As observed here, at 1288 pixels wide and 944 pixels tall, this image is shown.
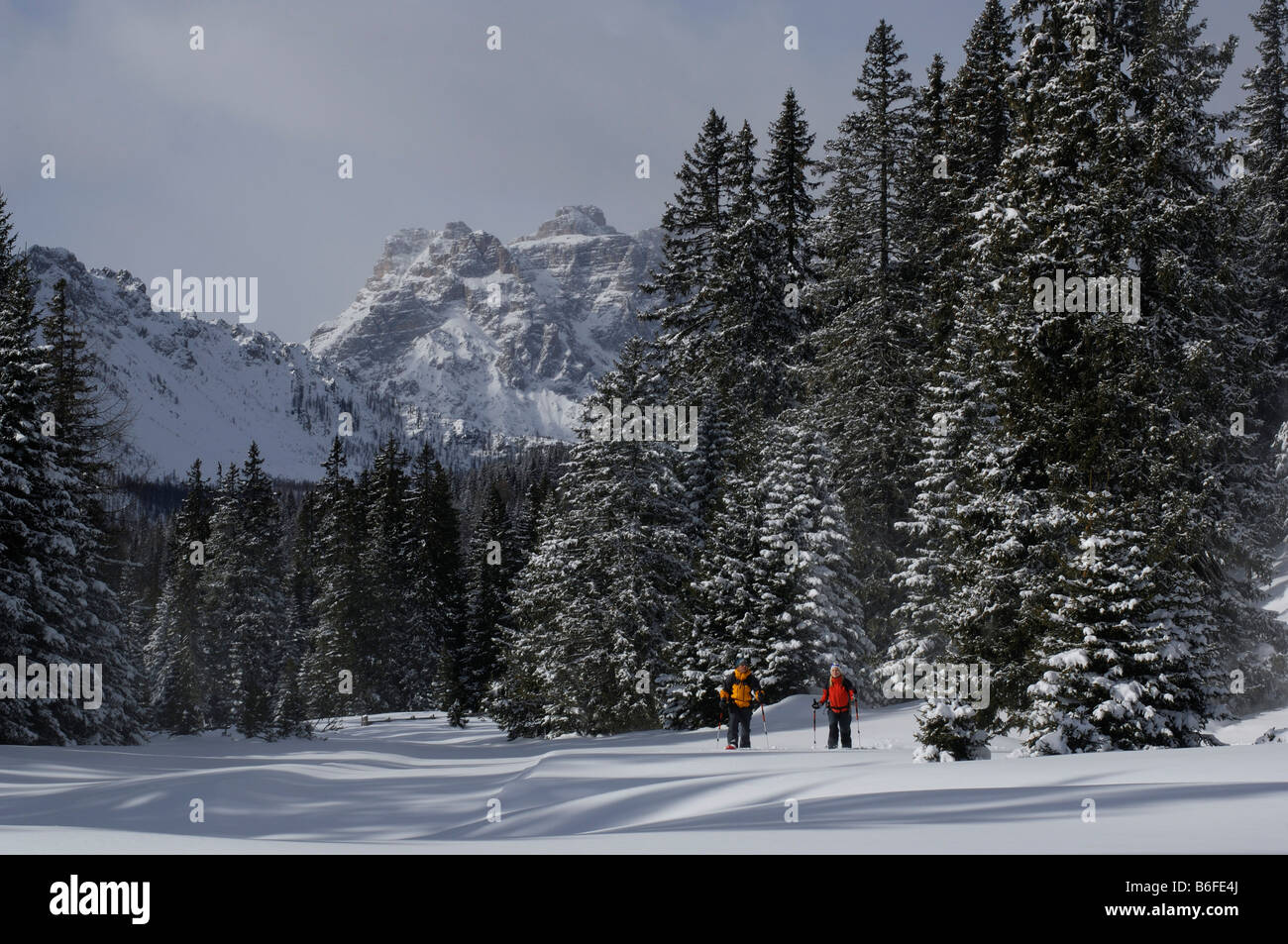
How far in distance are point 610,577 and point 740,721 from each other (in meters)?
11.1

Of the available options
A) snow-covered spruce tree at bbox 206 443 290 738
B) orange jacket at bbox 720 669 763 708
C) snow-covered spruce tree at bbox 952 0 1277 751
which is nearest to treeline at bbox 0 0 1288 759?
snow-covered spruce tree at bbox 952 0 1277 751

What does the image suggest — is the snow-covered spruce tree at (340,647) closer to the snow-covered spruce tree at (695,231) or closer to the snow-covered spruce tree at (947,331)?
the snow-covered spruce tree at (695,231)

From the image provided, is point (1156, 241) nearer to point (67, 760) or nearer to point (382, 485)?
point (67, 760)

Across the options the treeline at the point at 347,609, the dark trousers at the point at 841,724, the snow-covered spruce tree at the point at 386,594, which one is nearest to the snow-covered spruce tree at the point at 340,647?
the treeline at the point at 347,609

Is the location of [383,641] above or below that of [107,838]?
below

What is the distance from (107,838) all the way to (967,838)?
5.81 meters

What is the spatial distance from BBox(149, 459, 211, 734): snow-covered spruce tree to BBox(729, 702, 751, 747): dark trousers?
32108 millimetres

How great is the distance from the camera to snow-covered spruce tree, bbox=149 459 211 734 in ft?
143

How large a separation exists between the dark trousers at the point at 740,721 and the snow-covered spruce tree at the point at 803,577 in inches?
219

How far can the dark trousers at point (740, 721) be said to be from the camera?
58.8 feet

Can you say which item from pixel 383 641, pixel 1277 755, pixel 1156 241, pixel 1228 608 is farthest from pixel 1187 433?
pixel 383 641

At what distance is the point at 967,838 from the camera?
546 cm

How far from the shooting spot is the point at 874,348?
2811 centimetres

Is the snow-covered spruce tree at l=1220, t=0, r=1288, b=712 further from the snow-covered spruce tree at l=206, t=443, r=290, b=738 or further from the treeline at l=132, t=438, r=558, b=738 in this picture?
the snow-covered spruce tree at l=206, t=443, r=290, b=738
